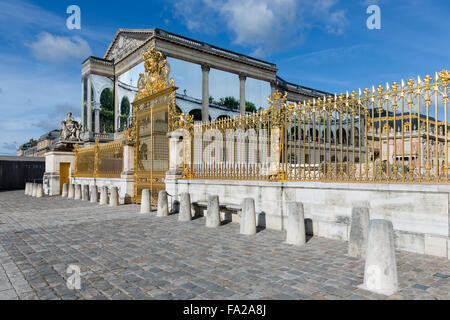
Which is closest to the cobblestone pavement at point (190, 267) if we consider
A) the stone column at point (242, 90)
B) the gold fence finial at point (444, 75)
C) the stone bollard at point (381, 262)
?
the stone bollard at point (381, 262)

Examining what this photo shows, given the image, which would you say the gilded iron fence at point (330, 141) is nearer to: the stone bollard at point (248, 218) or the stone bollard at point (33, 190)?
the stone bollard at point (248, 218)

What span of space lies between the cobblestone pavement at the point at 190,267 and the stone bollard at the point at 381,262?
161 mm

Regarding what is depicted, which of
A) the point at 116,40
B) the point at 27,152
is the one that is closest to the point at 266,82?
the point at 116,40

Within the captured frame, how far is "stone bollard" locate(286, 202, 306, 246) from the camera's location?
6699 mm

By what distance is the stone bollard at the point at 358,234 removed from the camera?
5762mm

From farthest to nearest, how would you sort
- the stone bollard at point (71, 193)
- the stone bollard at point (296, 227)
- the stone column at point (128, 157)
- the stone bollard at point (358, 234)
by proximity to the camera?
the stone bollard at point (71, 193)
the stone column at point (128, 157)
the stone bollard at point (296, 227)
the stone bollard at point (358, 234)

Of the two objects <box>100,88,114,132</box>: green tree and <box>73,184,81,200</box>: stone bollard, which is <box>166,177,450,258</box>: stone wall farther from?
<box>100,88,114,132</box>: green tree

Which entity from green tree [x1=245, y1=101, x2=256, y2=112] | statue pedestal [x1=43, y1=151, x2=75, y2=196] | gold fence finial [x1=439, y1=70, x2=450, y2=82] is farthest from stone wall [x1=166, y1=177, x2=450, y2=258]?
green tree [x1=245, y1=101, x2=256, y2=112]

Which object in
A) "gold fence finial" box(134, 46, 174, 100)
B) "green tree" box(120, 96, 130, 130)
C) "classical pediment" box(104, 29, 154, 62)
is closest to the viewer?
"gold fence finial" box(134, 46, 174, 100)

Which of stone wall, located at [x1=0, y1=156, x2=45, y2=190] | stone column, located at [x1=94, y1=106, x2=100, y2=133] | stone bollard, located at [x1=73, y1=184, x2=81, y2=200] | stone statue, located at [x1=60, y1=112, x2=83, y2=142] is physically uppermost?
stone column, located at [x1=94, y1=106, x2=100, y2=133]

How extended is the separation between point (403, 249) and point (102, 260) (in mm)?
5648

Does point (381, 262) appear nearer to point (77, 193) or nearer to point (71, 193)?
point (77, 193)

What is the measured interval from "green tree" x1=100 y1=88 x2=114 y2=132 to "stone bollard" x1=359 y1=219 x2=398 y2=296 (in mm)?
42457

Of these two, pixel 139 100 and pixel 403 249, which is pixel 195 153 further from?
pixel 403 249
